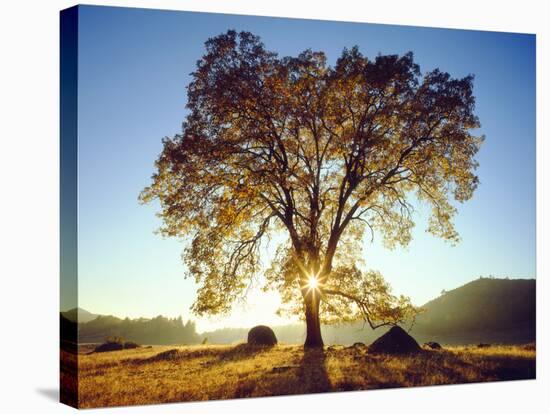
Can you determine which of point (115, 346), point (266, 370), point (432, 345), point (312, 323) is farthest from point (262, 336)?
point (432, 345)

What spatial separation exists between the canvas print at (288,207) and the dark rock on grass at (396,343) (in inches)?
1.7

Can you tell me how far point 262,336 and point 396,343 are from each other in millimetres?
2816

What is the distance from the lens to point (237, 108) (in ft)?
55.6

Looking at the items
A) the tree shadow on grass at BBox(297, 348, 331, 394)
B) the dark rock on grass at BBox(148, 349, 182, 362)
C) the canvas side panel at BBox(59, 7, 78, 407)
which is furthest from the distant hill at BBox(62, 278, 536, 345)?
the canvas side panel at BBox(59, 7, 78, 407)

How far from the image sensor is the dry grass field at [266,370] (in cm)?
1452

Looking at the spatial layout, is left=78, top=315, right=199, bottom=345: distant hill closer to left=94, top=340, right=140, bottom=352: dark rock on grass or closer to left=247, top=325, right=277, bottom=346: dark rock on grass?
left=94, top=340, right=140, bottom=352: dark rock on grass

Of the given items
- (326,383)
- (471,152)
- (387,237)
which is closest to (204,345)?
(326,383)

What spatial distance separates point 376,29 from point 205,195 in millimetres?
4826

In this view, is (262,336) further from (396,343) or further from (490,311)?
(490,311)

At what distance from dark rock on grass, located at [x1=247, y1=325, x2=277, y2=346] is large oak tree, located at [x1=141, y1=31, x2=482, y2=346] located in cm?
73

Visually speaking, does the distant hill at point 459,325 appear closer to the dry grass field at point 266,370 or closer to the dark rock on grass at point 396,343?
the dark rock on grass at point 396,343

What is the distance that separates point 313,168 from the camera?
17484 millimetres

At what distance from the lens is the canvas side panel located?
14.2 metres

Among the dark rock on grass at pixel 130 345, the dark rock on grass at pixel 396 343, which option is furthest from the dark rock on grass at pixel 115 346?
the dark rock on grass at pixel 396 343
